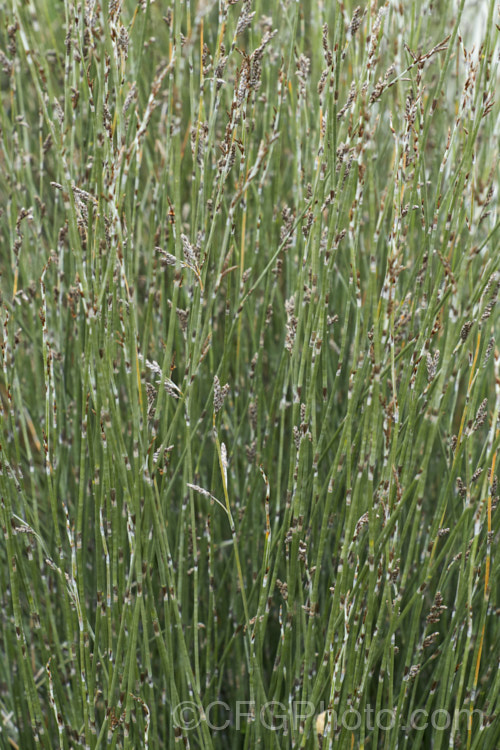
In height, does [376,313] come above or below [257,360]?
above

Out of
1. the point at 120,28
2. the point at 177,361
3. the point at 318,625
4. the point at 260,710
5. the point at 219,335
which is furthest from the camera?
the point at 219,335

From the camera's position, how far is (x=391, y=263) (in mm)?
789

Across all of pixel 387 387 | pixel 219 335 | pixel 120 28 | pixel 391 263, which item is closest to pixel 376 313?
pixel 391 263

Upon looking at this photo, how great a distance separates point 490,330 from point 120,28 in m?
0.66

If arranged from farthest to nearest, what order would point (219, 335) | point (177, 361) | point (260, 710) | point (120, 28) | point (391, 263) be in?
point (219, 335), point (177, 361), point (260, 710), point (120, 28), point (391, 263)

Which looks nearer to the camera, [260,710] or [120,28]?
[120,28]

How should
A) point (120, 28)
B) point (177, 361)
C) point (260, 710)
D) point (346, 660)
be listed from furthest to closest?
point (177, 361), point (260, 710), point (346, 660), point (120, 28)

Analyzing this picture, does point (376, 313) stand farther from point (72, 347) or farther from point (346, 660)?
point (72, 347)

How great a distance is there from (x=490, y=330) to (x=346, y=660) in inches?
21.0

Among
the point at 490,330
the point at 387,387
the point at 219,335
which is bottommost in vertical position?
the point at 219,335

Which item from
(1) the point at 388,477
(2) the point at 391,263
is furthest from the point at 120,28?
(1) the point at 388,477

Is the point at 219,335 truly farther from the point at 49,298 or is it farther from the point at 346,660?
the point at 346,660

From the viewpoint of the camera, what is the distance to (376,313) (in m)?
0.86

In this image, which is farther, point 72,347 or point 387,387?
point 72,347
